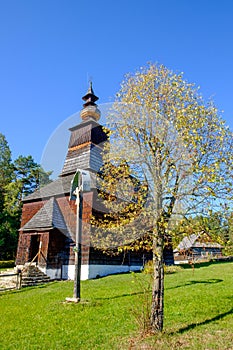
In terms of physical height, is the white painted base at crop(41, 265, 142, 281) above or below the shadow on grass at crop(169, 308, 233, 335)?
above

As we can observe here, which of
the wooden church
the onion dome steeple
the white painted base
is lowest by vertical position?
the white painted base

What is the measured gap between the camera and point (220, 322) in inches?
255

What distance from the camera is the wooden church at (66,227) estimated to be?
16.5 m

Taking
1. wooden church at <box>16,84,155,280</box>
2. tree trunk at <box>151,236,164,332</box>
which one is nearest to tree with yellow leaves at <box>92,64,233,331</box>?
tree trunk at <box>151,236,164,332</box>

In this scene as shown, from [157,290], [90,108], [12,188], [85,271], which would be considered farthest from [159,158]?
[12,188]

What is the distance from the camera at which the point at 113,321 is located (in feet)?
22.6

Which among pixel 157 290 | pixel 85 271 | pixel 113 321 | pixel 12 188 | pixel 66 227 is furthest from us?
pixel 12 188

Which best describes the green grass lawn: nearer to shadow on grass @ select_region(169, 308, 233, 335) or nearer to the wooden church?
shadow on grass @ select_region(169, 308, 233, 335)

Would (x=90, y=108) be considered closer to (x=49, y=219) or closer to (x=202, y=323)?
(x=49, y=219)

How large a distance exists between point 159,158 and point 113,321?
4.29 meters

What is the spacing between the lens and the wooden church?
54.2 ft

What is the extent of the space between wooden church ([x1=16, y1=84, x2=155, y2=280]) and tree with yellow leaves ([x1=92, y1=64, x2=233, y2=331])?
8255 millimetres

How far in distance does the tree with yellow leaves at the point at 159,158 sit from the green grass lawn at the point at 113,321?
71 cm

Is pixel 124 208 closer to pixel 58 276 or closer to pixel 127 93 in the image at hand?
pixel 127 93
